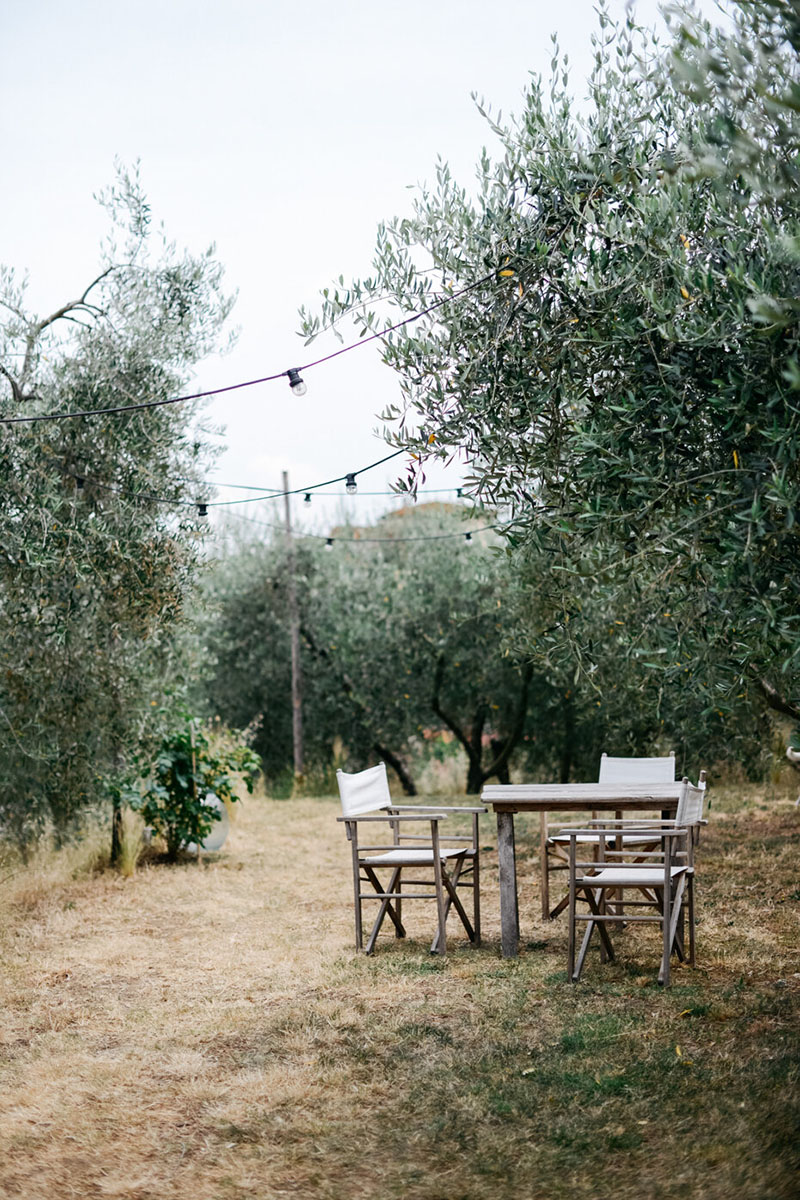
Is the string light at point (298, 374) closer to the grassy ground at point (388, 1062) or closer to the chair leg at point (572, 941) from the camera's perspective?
the chair leg at point (572, 941)

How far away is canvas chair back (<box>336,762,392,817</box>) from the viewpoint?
571cm

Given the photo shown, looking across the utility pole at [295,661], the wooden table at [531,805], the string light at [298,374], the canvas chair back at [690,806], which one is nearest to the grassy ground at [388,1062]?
the wooden table at [531,805]

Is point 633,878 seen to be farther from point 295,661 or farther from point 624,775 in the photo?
point 295,661

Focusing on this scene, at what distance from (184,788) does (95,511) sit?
8.50 ft

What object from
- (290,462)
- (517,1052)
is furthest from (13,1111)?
(290,462)

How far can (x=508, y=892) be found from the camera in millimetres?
5422

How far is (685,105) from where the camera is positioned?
4.10 m

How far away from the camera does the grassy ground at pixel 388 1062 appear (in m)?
3.03

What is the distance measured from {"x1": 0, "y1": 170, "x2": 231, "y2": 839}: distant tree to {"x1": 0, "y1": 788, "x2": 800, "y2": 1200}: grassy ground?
1170 mm

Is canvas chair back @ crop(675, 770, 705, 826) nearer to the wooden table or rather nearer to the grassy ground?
the wooden table

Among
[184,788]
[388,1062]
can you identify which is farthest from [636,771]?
[184,788]

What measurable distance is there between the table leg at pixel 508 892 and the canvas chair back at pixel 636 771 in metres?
1.15

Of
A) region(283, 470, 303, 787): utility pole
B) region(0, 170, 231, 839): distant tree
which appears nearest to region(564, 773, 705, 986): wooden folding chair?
region(0, 170, 231, 839): distant tree

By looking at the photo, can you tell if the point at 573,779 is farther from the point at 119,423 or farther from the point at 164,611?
the point at 119,423
